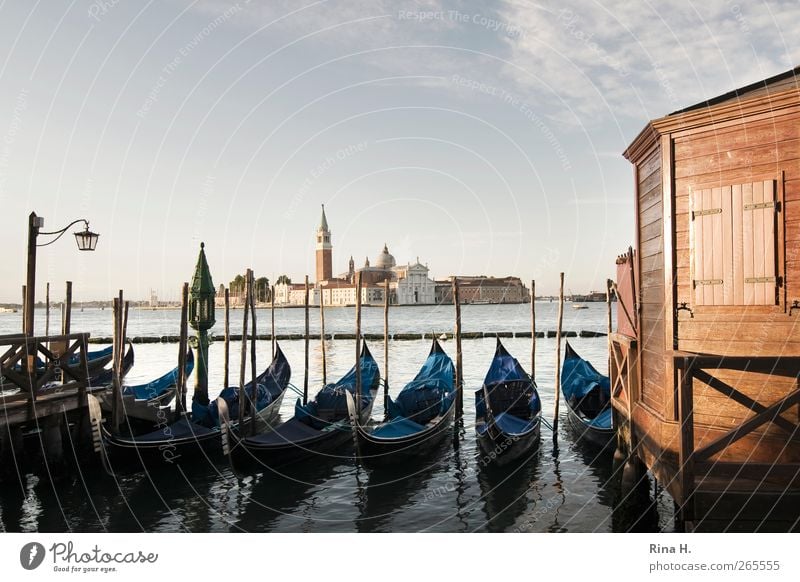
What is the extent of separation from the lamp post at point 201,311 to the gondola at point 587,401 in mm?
8440

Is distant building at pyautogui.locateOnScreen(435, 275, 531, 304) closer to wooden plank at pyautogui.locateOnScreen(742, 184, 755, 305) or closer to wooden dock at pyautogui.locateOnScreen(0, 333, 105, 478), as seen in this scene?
wooden dock at pyautogui.locateOnScreen(0, 333, 105, 478)

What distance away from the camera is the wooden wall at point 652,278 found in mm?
6039

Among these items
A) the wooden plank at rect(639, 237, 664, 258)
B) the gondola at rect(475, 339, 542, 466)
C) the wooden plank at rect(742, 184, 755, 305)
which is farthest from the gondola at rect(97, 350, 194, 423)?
the wooden plank at rect(742, 184, 755, 305)

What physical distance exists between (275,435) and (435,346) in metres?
6.79

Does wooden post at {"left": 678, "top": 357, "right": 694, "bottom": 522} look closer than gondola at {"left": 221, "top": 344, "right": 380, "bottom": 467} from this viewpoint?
Yes

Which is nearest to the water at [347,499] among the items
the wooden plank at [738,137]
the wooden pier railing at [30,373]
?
the wooden pier railing at [30,373]

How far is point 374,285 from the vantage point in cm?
11581

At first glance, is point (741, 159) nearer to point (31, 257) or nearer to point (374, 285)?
point (31, 257)

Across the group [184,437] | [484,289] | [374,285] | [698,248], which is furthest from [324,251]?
[698,248]

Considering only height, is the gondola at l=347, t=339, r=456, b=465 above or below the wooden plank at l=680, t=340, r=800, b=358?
below

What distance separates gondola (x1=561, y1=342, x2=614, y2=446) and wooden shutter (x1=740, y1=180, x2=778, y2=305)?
5157 mm

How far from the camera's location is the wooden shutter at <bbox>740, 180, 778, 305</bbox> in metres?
5.06

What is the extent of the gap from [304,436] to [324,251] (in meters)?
97.0

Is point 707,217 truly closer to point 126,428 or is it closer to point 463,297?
point 126,428
